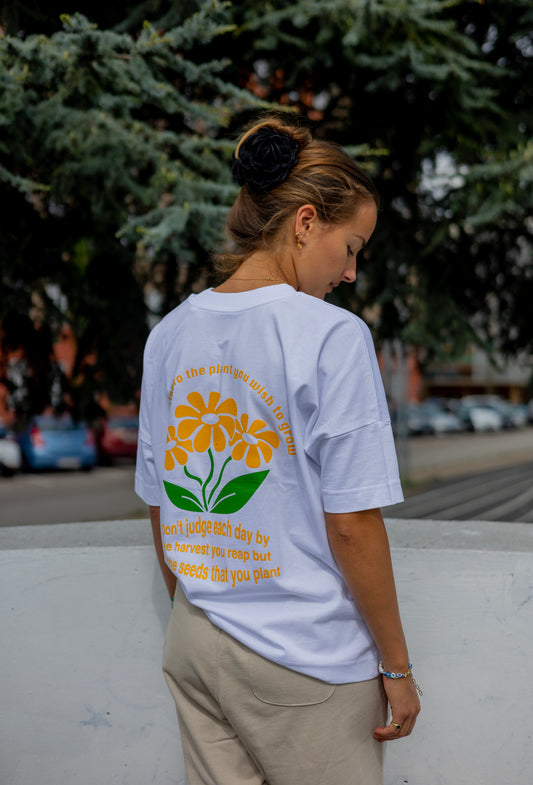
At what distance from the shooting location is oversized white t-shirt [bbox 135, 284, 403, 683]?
111cm

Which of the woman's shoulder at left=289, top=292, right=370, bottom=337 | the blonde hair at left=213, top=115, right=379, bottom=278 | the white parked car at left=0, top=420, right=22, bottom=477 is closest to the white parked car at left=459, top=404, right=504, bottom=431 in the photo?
the white parked car at left=0, top=420, right=22, bottom=477

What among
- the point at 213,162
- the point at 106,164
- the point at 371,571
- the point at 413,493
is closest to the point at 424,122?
the point at 213,162

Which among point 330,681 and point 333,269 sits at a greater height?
point 333,269

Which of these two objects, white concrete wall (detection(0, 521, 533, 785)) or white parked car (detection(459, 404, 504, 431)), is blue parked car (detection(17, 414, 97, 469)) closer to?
white concrete wall (detection(0, 521, 533, 785))

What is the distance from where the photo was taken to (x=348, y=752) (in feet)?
3.84

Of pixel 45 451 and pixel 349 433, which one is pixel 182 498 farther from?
pixel 45 451

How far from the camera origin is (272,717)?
1.16 metres

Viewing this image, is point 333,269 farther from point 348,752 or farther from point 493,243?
point 493,243

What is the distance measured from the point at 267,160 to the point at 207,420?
0.42 metres

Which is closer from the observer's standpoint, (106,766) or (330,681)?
(330,681)

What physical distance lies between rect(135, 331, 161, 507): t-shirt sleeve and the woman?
93mm

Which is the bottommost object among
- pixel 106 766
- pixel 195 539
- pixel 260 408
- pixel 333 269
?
pixel 106 766

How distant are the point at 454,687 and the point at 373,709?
0.74 metres

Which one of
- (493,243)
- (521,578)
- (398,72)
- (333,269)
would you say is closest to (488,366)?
(493,243)
